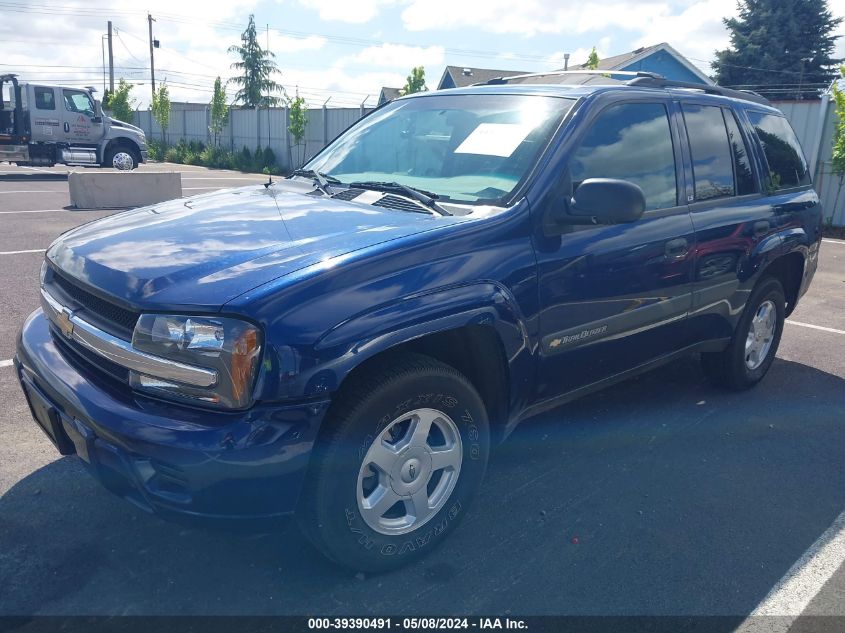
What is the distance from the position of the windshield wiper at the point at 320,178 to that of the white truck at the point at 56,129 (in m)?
19.7

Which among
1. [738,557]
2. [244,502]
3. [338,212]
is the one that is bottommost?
[738,557]

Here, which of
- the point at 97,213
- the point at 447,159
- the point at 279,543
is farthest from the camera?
the point at 97,213

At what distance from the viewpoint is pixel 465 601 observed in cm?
272

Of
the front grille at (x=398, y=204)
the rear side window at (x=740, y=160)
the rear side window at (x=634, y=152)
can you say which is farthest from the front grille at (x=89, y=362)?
the rear side window at (x=740, y=160)

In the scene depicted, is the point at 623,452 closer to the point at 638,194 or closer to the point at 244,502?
the point at 638,194

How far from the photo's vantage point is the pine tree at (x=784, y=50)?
40.0 meters

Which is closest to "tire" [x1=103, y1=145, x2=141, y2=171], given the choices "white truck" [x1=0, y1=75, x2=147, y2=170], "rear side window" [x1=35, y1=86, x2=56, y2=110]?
"white truck" [x1=0, y1=75, x2=147, y2=170]

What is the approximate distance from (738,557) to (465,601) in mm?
1243

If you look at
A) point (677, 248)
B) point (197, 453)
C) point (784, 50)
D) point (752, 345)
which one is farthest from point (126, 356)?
point (784, 50)

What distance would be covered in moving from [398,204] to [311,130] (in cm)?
2590

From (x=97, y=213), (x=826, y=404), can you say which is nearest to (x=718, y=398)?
(x=826, y=404)

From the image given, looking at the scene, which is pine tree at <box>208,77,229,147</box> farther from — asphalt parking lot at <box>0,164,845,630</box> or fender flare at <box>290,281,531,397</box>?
fender flare at <box>290,281,531,397</box>

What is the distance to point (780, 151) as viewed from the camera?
4996mm

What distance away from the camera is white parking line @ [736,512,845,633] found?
2.70 m
